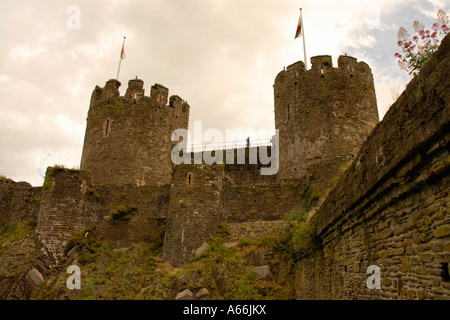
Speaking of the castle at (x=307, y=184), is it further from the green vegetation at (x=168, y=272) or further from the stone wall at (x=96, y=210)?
the green vegetation at (x=168, y=272)

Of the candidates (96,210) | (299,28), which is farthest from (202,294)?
(299,28)

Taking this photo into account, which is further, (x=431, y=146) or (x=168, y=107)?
(x=168, y=107)

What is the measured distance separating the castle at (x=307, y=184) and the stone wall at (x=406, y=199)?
2 cm

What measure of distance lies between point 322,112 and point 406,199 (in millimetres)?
13659

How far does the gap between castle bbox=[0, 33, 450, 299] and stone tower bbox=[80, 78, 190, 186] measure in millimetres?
63

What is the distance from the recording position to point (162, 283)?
470 inches

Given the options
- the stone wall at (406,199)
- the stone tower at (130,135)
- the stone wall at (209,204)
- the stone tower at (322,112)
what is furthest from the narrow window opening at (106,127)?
the stone wall at (406,199)

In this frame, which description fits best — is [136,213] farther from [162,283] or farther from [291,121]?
[291,121]

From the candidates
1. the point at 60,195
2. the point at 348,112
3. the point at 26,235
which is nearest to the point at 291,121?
the point at 348,112

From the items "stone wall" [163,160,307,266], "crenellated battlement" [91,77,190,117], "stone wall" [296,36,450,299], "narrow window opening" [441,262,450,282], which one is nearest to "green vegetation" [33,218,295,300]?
"stone wall" [163,160,307,266]

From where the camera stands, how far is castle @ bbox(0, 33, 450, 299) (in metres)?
3.64

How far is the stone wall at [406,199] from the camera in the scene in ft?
10.9
